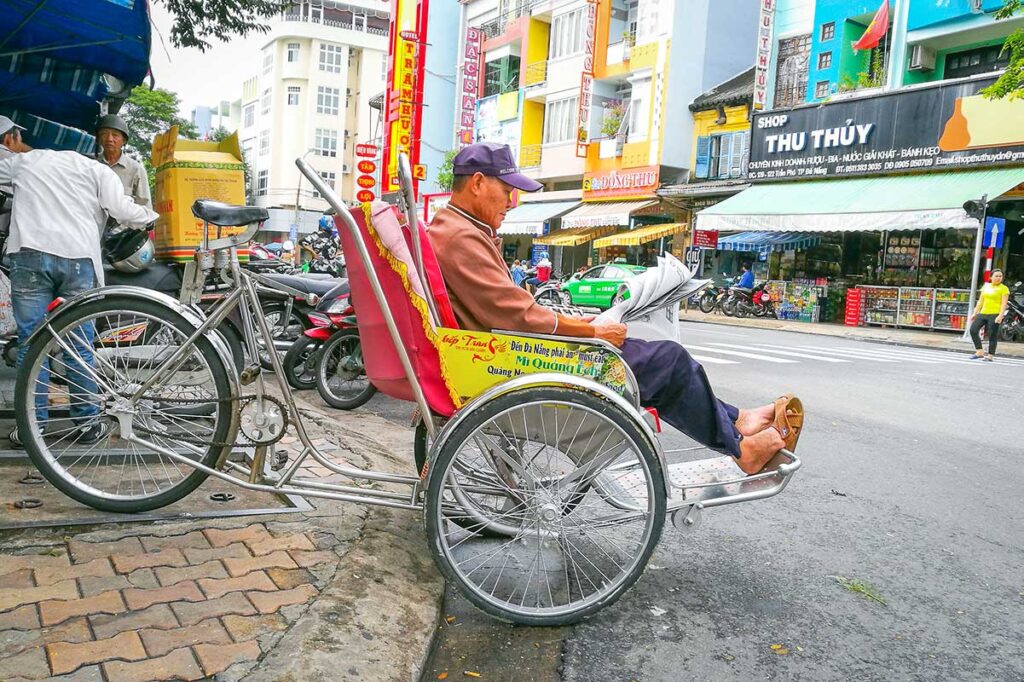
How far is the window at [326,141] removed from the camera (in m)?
65.8

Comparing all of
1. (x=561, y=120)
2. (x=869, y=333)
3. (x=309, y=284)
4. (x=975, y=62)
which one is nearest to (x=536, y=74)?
(x=561, y=120)

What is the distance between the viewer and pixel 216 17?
998cm

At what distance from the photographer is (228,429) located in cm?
299

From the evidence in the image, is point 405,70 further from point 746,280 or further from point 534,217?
point 534,217

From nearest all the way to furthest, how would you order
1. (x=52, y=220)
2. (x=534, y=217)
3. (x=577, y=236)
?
(x=52, y=220)
(x=577, y=236)
(x=534, y=217)

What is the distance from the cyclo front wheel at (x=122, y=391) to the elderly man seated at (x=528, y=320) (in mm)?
965

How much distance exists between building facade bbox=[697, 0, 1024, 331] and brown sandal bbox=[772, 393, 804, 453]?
594 inches

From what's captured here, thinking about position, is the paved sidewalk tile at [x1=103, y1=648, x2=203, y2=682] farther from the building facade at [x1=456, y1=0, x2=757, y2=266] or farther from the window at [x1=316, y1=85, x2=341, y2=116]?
the window at [x1=316, y1=85, x2=341, y2=116]

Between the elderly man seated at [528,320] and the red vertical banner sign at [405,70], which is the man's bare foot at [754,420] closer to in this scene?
Answer: the elderly man seated at [528,320]

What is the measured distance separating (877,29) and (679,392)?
21.4 m

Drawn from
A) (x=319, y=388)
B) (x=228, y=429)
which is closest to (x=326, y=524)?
(x=228, y=429)

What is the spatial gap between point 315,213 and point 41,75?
185 ft

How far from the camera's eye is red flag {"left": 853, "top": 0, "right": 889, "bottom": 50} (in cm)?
2070

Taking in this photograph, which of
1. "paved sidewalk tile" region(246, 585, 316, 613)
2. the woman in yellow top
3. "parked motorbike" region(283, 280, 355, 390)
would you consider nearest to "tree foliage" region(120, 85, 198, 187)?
the woman in yellow top
